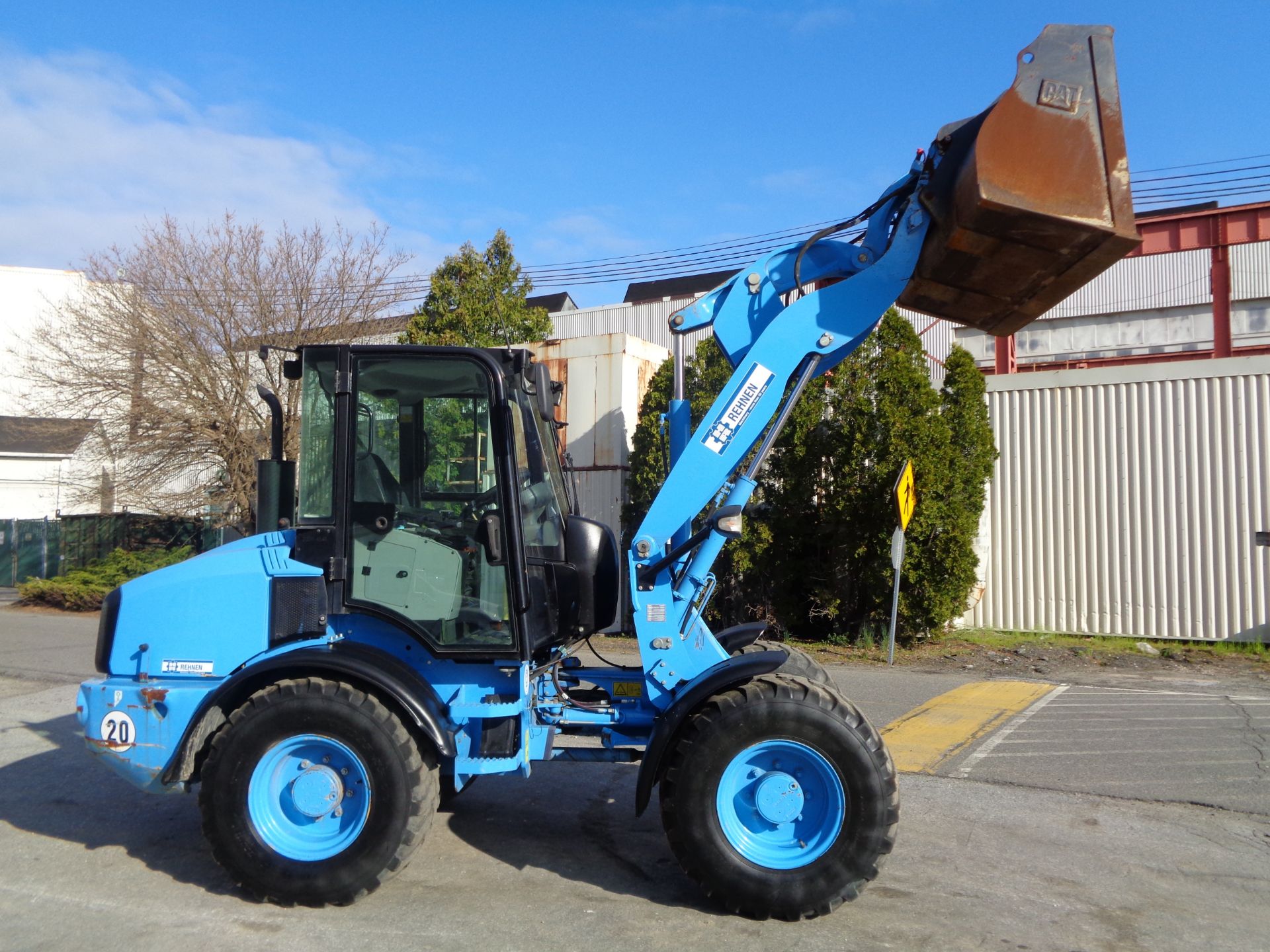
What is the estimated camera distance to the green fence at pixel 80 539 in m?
22.1

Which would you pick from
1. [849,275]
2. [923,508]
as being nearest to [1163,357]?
[923,508]

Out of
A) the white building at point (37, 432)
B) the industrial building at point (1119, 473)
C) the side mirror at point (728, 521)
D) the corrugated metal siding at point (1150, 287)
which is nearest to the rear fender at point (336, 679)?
the side mirror at point (728, 521)

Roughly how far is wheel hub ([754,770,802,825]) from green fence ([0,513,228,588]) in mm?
17031

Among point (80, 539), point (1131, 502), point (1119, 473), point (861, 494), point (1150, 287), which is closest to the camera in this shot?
point (861, 494)

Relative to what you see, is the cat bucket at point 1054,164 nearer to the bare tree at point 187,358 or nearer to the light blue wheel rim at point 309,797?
the light blue wheel rim at point 309,797

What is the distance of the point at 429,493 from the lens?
496 cm

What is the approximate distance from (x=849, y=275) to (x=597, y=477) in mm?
10918

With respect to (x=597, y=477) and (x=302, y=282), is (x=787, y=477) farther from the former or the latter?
(x=302, y=282)

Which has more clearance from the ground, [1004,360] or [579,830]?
[1004,360]

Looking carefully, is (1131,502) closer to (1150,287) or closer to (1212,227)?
(1212,227)

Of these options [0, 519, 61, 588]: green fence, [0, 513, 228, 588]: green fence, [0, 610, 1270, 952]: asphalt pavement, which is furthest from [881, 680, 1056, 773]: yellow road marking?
[0, 519, 61, 588]: green fence

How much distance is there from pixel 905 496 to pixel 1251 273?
25.9 m

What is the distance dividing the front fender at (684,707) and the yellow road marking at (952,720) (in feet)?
10.0

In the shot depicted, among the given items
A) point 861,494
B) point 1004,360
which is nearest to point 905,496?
point 861,494
